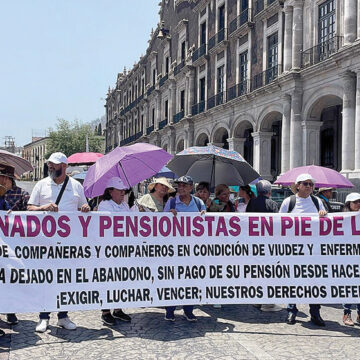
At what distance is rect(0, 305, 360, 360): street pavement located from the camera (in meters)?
4.23

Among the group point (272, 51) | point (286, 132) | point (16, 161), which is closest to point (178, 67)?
point (272, 51)

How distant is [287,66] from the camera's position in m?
19.0

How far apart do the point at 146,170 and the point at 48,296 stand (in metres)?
2.97

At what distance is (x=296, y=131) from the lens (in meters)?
18.7

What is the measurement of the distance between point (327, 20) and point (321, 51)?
3.82 feet

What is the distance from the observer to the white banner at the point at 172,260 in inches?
187

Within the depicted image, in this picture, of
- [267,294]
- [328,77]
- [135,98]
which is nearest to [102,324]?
[267,294]

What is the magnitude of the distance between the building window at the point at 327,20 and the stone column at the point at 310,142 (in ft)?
11.0

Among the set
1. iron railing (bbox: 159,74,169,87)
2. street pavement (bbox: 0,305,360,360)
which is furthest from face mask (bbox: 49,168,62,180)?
iron railing (bbox: 159,74,169,87)

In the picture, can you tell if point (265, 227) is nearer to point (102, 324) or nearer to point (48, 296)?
point (102, 324)

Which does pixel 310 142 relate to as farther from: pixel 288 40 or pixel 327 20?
pixel 327 20

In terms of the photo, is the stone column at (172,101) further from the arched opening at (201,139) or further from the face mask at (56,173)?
the face mask at (56,173)

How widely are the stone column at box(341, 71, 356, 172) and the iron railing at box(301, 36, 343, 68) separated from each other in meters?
1.29

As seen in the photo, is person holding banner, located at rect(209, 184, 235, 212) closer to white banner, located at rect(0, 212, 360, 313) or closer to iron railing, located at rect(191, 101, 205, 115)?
white banner, located at rect(0, 212, 360, 313)
